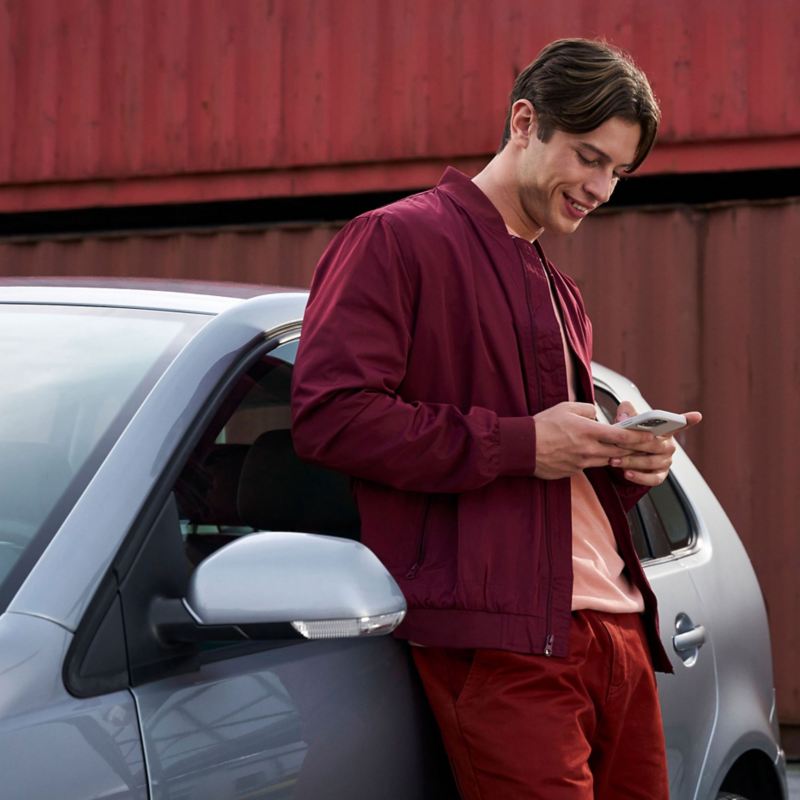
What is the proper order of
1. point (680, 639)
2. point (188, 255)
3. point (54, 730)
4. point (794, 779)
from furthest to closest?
1. point (188, 255)
2. point (794, 779)
3. point (680, 639)
4. point (54, 730)

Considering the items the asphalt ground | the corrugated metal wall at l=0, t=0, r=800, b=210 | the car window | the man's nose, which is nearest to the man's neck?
the man's nose

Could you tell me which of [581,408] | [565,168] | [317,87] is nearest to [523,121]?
[565,168]

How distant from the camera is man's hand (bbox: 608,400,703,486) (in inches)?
71.6

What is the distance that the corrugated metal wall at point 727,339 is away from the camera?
5.82 meters

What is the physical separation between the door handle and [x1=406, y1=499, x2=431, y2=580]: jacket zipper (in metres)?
0.82

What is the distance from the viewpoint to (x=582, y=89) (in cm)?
187

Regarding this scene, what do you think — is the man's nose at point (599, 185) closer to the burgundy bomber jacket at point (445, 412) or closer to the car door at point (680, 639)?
the burgundy bomber jacket at point (445, 412)

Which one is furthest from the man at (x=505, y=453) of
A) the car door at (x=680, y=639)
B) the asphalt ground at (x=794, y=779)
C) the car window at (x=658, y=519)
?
the asphalt ground at (x=794, y=779)

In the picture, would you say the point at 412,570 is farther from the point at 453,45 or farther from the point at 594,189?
the point at 453,45

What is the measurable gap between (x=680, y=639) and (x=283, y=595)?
1.22 metres

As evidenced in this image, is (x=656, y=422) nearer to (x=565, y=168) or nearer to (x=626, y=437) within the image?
(x=626, y=437)

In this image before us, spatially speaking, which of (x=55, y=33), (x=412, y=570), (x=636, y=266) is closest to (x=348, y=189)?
(x=636, y=266)

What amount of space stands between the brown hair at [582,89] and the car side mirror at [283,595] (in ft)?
2.60

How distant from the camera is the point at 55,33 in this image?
727 centimetres
